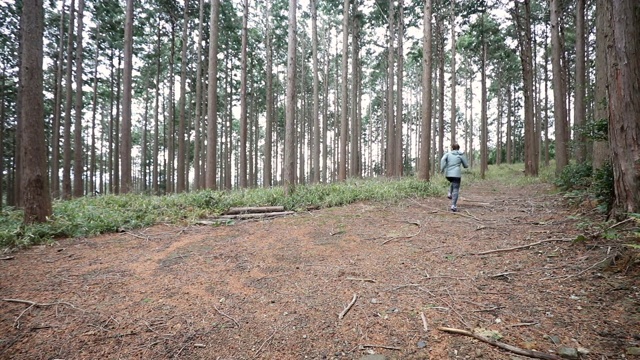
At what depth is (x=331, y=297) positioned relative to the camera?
3.20m

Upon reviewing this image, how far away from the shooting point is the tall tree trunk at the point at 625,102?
3619 mm

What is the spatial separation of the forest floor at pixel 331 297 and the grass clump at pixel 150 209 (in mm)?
613

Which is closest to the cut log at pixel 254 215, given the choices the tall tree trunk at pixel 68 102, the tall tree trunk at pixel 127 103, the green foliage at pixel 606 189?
the green foliage at pixel 606 189

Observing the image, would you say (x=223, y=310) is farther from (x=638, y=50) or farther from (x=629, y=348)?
(x=638, y=50)

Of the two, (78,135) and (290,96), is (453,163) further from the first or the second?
(78,135)

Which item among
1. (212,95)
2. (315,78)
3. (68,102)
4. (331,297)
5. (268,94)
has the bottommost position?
(331,297)

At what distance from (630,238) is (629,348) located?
6.69ft

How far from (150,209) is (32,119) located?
3436mm

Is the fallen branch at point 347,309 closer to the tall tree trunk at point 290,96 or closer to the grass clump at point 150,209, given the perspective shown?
the grass clump at point 150,209

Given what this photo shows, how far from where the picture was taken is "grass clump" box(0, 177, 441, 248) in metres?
5.67

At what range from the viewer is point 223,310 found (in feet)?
10.00

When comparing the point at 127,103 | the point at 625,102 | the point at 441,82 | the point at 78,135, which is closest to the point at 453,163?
the point at 625,102

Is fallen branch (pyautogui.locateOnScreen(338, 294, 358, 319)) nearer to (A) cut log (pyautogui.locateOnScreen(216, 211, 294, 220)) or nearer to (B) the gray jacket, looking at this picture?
(A) cut log (pyautogui.locateOnScreen(216, 211, 294, 220))

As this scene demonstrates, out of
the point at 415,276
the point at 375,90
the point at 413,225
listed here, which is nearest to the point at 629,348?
the point at 415,276
